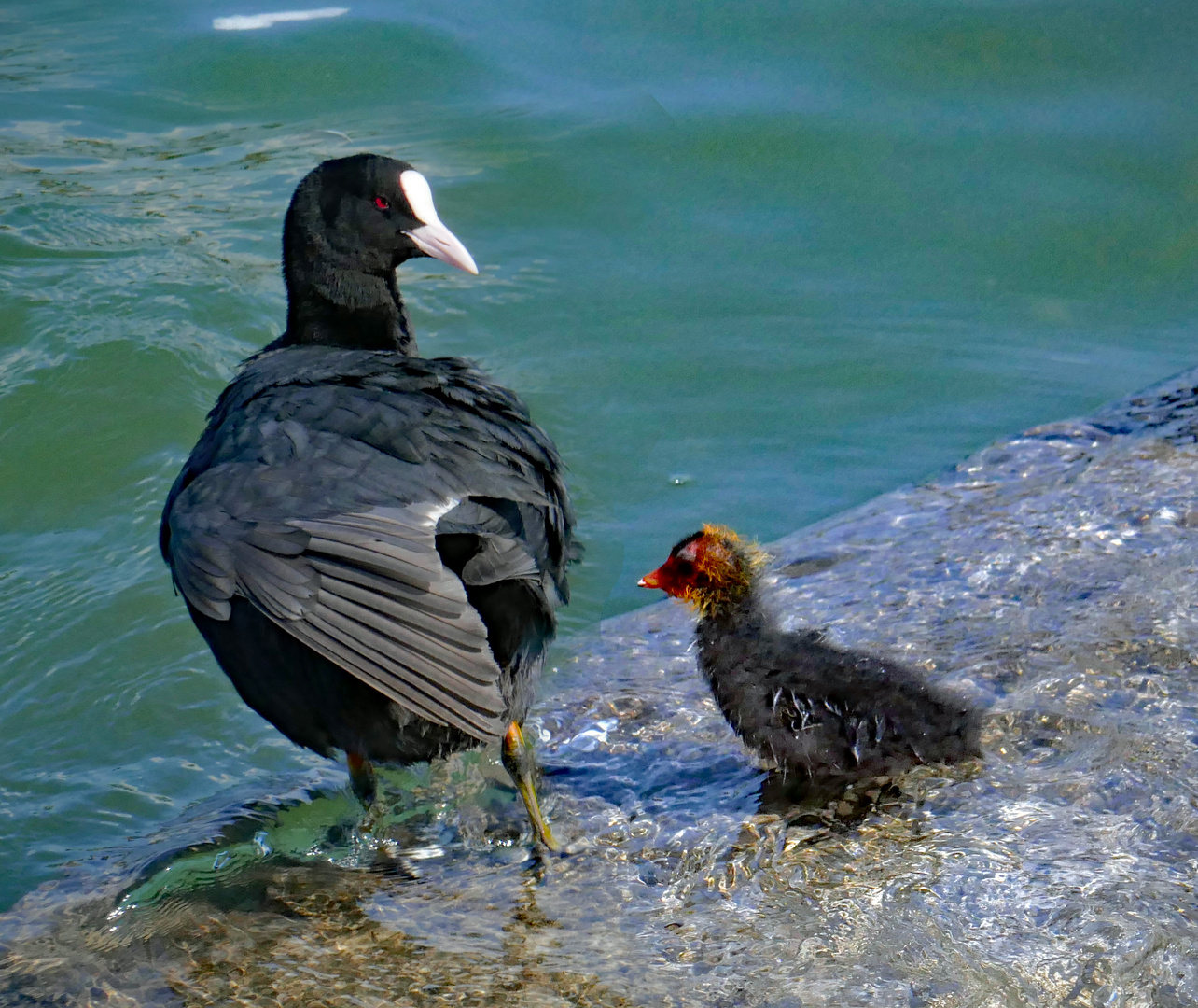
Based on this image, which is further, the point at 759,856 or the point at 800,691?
the point at 800,691

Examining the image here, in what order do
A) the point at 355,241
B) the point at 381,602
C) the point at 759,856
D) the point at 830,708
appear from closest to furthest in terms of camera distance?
the point at 381,602 < the point at 759,856 < the point at 830,708 < the point at 355,241

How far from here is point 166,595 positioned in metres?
4.53

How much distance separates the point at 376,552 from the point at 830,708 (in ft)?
3.83

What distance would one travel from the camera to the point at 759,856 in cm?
282

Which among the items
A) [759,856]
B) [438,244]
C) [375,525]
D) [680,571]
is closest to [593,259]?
[438,244]

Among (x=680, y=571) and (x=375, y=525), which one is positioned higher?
(x=375, y=525)

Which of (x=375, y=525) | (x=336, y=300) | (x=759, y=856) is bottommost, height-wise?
(x=759, y=856)

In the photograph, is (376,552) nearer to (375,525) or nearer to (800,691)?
(375,525)

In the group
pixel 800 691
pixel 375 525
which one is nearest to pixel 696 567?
pixel 800 691

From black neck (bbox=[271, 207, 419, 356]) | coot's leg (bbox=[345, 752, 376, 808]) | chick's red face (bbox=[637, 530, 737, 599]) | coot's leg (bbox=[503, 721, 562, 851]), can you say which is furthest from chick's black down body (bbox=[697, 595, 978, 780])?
black neck (bbox=[271, 207, 419, 356])

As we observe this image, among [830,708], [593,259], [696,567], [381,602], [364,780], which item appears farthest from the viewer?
[593,259]

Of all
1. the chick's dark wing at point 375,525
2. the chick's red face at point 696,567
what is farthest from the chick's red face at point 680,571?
the chick's dark wing at point 375,525

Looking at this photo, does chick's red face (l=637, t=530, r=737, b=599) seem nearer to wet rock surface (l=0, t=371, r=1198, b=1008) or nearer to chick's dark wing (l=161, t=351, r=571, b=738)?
wet rock surface (l=0, t=371, r=1198, b=1008)

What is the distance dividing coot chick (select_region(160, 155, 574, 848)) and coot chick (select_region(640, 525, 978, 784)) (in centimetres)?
42
